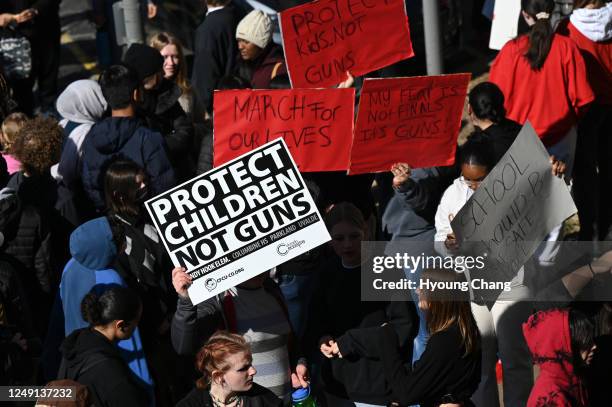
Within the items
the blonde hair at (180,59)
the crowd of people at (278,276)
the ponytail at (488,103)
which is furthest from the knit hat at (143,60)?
the ponytail at (488,103)

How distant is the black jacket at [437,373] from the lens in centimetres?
543

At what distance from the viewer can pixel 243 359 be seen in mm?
5066

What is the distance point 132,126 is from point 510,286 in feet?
7.56

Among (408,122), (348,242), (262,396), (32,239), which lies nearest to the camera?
(262,396)

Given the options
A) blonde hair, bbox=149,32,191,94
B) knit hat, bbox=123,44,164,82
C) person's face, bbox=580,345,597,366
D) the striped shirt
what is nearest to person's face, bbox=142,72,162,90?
knit hat, bbox=123,44,164,82

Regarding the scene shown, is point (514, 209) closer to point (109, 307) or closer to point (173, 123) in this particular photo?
point (109, 307)

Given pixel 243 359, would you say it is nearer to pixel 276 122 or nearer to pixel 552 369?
pixel 552 369

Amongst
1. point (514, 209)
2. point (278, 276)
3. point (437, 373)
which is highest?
point (514, 209)

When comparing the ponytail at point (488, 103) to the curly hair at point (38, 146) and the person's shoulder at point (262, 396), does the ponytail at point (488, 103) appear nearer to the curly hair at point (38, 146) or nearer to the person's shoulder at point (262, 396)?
the curly hair at point (38, 146)

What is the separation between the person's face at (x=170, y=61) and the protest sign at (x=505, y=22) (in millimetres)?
2232

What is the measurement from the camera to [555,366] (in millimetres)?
5730

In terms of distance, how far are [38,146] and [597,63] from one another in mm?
3909

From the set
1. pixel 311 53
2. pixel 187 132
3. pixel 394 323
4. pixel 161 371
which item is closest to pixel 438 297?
pixel 394 323

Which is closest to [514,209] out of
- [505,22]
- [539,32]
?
[539,32]
